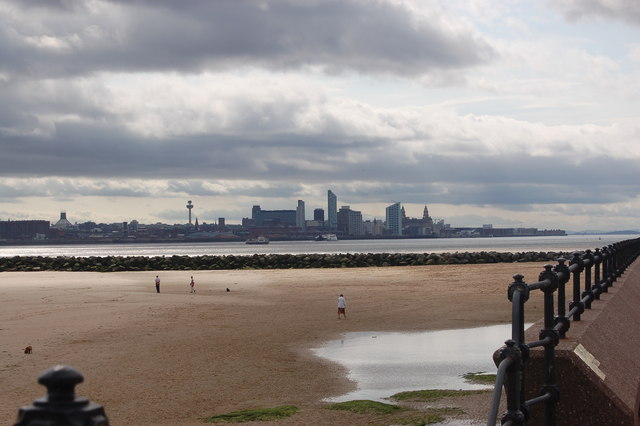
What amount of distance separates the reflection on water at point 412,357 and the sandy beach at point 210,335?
606 mm

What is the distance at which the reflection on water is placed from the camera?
15.0m

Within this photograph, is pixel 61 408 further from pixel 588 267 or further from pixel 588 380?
pixel 588 267

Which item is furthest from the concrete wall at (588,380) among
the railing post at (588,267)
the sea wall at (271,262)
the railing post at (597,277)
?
the sea wall at (271,262)

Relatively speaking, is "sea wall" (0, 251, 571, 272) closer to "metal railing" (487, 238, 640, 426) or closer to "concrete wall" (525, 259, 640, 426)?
"concrete wall" (525, 259, 640, 426)

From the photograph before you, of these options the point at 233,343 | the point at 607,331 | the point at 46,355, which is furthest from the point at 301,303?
the point at 607,331

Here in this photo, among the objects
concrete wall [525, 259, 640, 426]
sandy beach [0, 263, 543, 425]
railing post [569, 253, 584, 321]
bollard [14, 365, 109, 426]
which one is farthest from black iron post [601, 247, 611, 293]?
bollard [14, 365, 109, 426]

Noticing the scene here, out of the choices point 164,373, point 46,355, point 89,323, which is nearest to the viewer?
point 164,373

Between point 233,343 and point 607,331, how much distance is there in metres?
16.1

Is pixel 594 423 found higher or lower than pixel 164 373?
higher

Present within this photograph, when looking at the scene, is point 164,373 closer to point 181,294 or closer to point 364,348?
point 364,348

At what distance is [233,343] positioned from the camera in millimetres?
22188

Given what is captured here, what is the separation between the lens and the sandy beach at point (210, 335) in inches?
571

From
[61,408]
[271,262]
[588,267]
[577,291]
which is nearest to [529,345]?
[577,291]

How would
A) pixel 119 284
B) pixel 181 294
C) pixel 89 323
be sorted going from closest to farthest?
1. pixel 89 323
2. pixel 181 294
3. pixel 119 284
